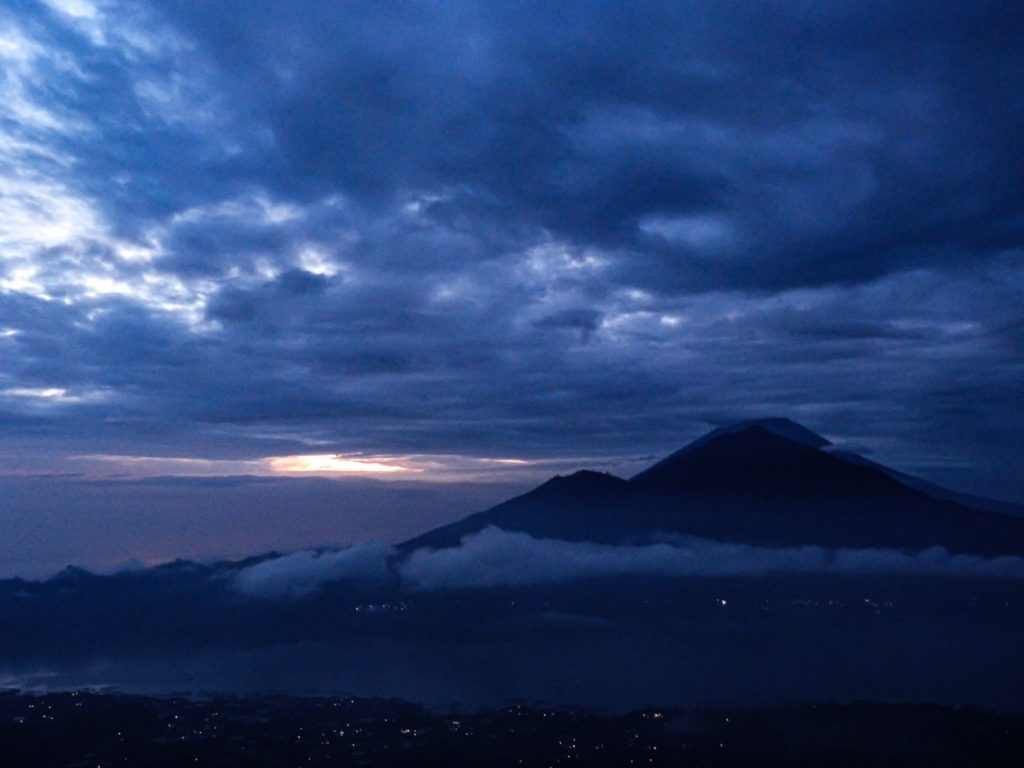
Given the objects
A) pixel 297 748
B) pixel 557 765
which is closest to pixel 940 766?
pixel 557 765

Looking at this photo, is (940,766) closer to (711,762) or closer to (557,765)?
(711,762)

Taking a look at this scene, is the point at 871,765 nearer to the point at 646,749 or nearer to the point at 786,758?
the point at 786,758

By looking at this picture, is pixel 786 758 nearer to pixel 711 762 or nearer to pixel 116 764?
pixel 711 762

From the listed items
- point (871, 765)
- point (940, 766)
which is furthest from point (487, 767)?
point (940, 766)

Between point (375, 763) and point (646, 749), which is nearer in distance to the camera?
point (375, 763)

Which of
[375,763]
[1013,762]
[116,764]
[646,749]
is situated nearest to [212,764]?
[116,764]

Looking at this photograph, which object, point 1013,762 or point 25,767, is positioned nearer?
Answer: point 25,767

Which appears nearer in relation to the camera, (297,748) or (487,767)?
(487,767)
